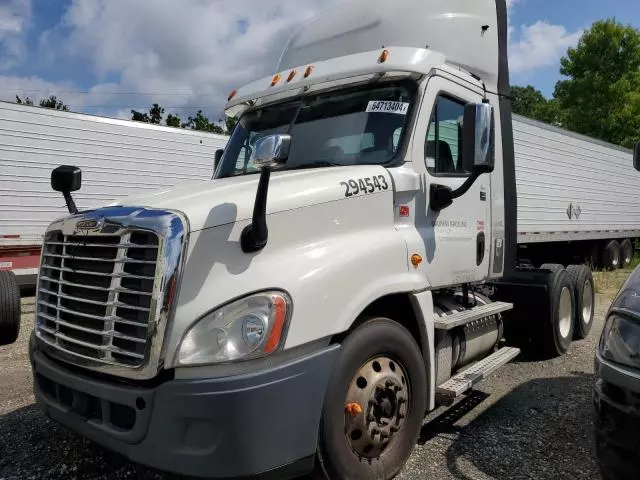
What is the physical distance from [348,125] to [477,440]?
7.97 ft

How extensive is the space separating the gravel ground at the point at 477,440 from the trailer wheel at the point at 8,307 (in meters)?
0.86

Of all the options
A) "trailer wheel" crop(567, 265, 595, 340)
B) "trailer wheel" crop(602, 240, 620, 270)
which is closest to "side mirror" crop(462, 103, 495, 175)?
"trailer wheel" crop(567, 265, 595, 340)

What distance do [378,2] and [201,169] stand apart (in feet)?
28.1

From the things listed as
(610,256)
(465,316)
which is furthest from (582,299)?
(610,256)

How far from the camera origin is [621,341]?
2.44 meters

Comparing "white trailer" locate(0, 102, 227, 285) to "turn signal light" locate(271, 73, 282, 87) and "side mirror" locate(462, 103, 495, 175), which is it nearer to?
"turn signal light" locate(271, 73, 282, 87)

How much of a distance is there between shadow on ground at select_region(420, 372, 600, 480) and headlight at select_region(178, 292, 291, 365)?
1.72 meters

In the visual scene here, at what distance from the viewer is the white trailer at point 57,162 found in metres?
9.98

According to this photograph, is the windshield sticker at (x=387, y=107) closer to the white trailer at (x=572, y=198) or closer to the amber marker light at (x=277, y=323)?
the amber marker light at (x=277, y=323)

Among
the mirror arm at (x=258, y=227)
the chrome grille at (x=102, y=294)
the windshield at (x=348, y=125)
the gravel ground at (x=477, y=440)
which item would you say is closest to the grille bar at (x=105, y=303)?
the chrome grille at (x=102, y=294)

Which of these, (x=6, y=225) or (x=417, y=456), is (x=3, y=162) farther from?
(x=417, y=456)

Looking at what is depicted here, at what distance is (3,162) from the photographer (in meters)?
9.91

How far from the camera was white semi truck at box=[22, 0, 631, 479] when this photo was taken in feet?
8.13

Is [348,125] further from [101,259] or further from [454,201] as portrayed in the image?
[101,259]
